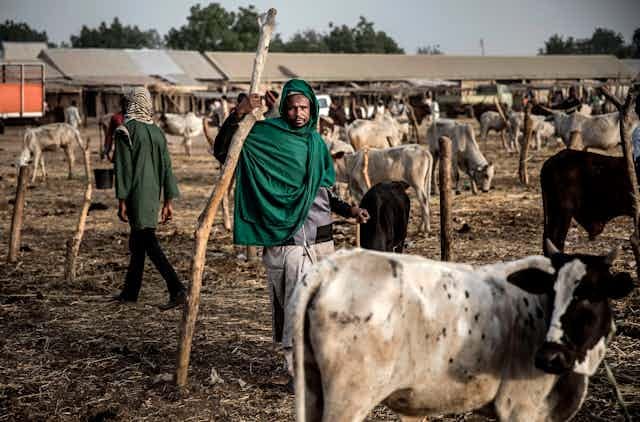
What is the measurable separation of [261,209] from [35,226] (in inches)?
339

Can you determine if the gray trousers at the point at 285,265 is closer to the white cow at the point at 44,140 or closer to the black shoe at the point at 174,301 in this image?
the black shoe at the point at 174,301

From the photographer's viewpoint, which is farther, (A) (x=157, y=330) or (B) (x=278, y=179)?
(A) (x=157, y=330)

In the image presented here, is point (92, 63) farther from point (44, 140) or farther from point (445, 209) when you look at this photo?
point (445, 209)

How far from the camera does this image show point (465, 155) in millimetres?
16312

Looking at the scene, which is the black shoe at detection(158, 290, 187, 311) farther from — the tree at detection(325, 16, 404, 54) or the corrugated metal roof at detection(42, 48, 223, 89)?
the tree at detection(325, 16, 404, 54)

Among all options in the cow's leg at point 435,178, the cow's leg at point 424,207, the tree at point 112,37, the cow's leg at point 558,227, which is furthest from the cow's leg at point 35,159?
the tree at point 112,37

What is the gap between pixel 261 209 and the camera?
5.31 meters

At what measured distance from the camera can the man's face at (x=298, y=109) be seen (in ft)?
17.1

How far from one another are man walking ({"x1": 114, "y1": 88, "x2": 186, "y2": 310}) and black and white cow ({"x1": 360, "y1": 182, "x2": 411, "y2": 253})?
7.15 ft

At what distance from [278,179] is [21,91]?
1034 inches

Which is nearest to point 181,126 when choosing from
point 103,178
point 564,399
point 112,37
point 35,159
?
point 35,159

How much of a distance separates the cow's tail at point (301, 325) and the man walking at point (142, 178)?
411 cm

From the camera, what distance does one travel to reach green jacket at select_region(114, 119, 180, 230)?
7391 mm

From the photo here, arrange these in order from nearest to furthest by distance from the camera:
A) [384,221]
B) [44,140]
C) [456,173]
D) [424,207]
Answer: [384,221]
[424,207]
[456,173]
[44,140]
